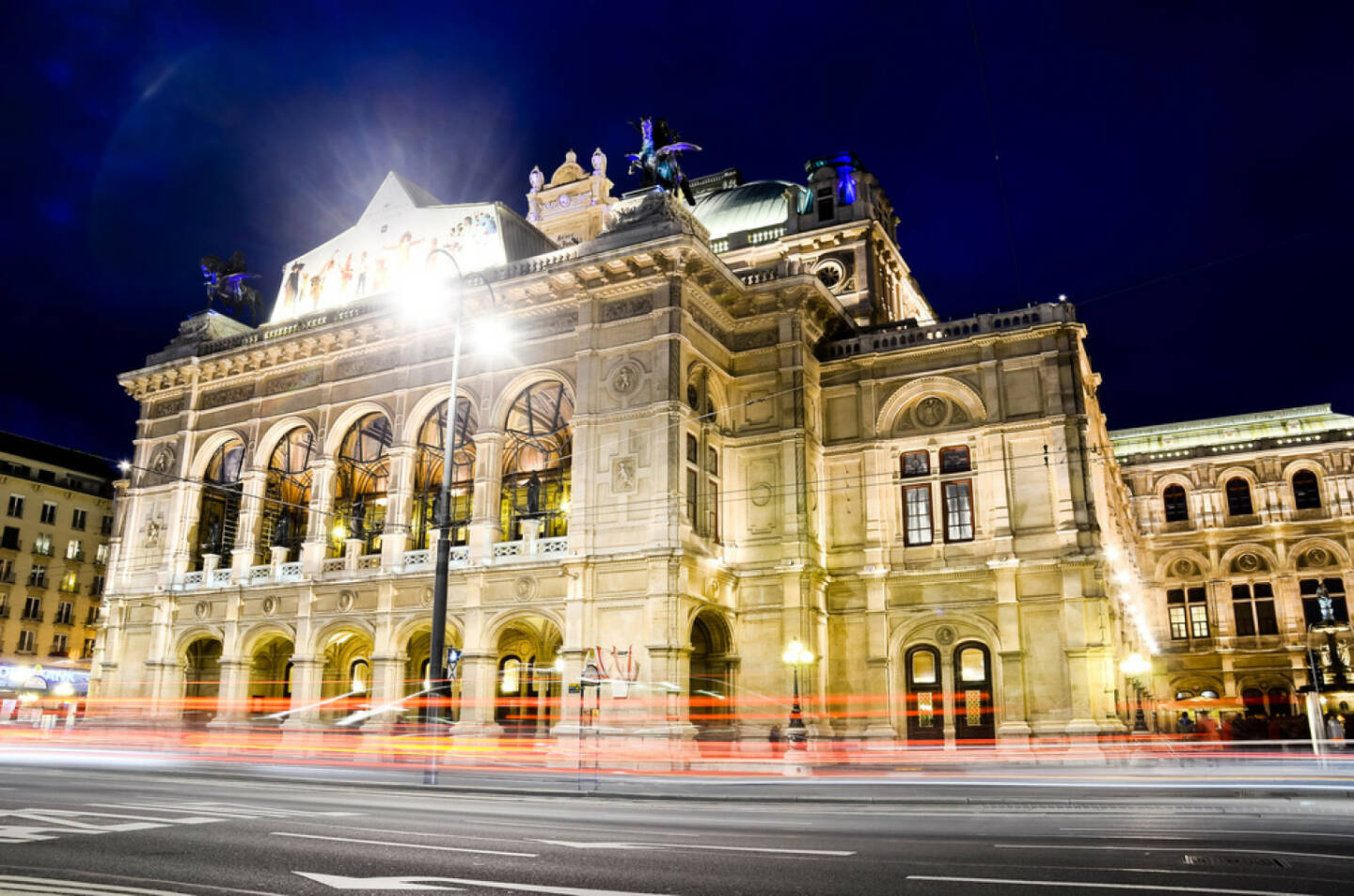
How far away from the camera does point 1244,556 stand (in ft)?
194

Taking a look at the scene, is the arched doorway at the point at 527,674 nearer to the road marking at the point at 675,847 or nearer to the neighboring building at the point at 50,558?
the road marking at the point at 675,847

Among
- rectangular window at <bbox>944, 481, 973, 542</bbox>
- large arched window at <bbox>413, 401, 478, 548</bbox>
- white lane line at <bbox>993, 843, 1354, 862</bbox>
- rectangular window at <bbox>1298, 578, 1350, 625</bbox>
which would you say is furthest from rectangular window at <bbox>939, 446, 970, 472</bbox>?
rectangular window at <bbox>1298, 578, 1350, 625</bbox>

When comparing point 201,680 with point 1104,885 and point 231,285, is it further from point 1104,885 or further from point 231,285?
point 1104,885

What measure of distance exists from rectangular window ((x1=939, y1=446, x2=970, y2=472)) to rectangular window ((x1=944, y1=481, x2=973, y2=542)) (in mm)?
510

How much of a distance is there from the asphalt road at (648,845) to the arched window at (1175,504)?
4725cm

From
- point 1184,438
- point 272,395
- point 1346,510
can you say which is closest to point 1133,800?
point 272,395

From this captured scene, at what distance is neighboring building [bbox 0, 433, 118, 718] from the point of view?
208 feet

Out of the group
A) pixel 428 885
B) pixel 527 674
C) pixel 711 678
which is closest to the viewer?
pixel 428 885

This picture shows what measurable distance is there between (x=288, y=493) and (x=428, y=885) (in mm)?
37905

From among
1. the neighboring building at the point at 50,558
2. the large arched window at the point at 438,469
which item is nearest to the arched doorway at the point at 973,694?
the large arched window at the point at 438,469

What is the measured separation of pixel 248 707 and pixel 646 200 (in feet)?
75.6

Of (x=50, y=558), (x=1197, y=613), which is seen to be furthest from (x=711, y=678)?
(x=50, y=558)

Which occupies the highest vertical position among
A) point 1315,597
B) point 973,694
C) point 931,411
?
point 931,411

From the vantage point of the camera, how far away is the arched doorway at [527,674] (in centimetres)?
3675
